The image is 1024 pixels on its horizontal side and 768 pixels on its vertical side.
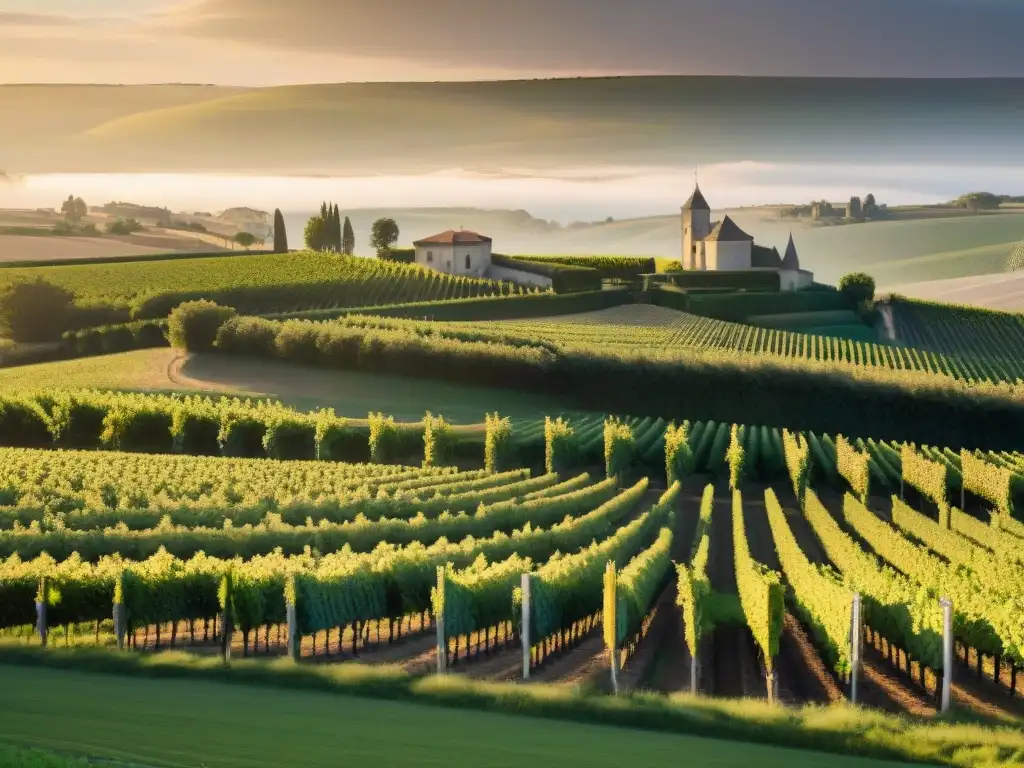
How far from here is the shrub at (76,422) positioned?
125ft

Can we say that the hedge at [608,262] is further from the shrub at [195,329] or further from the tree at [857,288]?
the shrub at [195,329]

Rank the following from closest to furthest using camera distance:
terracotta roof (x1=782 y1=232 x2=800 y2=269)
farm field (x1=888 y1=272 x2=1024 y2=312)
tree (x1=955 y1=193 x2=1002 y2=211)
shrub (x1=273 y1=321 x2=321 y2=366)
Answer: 1. shrub (x1=273 y1=321 x2=321 y2=366)
2. farm field (x1=888 y1=272 x2=1024 y2=312)
3. terracotta roof (x1=782 y1=232 x2=800 y2=269)
4. tree (x1=955 y1=193 x2=1002 y2=211)

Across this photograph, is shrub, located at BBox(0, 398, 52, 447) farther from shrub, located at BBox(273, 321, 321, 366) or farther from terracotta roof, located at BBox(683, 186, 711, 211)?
terracotta roof, located at BBox(683, 186, 711, 211)

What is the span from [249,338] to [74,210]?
1773 centimetres

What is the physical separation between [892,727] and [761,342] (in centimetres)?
4870

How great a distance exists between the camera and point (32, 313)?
5550 cm

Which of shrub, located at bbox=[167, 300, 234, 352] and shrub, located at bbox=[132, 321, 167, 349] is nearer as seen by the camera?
shrub, located at bbox=[167, 300, 234, 352]

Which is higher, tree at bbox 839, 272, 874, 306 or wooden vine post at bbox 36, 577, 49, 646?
tree at bbox 839, 272, 874, 306

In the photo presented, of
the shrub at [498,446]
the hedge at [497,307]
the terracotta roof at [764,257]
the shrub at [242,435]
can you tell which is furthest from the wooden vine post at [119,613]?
the terracotta roof at [764,257]

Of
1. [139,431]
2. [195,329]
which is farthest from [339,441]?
[195,329]

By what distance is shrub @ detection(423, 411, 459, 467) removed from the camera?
34.3 metres

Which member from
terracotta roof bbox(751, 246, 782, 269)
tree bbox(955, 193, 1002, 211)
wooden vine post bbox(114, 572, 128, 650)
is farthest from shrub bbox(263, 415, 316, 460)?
tree bbox(955, 193, 1002, 211)

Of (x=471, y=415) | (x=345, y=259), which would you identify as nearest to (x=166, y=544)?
(x=471, y=415)

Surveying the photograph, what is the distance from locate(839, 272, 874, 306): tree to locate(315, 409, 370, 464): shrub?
49526 mm
